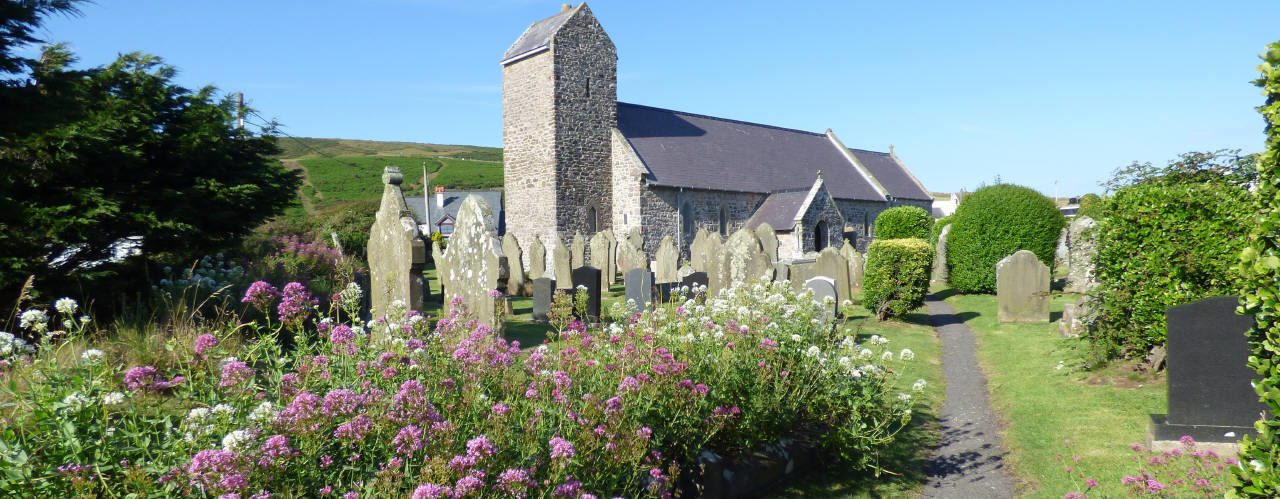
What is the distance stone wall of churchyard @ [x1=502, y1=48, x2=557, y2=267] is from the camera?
27.6 m

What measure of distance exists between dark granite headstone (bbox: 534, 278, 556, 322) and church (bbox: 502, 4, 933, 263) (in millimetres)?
14823

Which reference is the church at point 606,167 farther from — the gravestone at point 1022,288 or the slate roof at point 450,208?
the slate roof at point 450,208

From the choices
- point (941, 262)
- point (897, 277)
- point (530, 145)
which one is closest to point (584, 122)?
point (530, 145)

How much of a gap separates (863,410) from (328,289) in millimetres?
9698

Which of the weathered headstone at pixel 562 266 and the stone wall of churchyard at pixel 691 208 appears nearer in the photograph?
the weathered headstone at pixel 562 266

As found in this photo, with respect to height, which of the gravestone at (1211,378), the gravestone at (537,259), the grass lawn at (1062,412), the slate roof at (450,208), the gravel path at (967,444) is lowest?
the gravel path at (967,444)

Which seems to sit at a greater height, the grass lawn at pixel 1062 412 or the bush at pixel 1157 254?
the bush at pixel 1157 254

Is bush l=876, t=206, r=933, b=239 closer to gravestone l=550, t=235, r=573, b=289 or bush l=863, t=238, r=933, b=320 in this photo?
bush l=863, t=238, r=933, b=320

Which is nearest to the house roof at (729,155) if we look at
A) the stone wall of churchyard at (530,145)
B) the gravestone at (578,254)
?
the stone wall of churchyard at (530,145)

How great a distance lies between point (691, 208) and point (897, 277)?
56.7ft

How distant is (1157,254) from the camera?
7.50 m

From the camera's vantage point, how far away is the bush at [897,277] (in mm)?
13359

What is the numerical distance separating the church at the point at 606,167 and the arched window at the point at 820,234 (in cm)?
5

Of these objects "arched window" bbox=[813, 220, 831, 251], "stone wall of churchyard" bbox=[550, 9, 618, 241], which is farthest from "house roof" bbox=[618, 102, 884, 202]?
"arched window" bbox=[813, 220, 831, 251]
